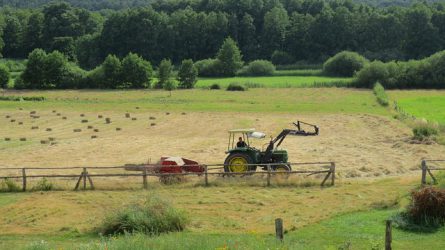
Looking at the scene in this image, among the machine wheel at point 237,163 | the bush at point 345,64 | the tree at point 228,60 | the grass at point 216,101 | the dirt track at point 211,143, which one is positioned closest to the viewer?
the machine wheel at point 237,163

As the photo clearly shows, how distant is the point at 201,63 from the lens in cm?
12094

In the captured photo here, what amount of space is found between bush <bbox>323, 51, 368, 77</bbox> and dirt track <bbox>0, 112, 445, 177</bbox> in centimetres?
5335

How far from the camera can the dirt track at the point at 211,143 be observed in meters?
35.9

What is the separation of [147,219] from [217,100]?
185 ft

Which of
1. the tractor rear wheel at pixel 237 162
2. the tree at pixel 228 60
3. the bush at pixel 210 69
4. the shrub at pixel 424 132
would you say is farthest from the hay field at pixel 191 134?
the bush at pixel 210 69

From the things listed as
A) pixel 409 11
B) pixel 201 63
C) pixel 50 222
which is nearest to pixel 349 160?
pixel 50 222

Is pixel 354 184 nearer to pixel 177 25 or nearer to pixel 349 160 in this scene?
pixel 349 160

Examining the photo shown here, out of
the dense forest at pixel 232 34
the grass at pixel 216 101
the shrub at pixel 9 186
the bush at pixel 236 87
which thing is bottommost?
the shrub at pixel 9 186

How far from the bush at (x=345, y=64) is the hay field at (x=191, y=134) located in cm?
3264

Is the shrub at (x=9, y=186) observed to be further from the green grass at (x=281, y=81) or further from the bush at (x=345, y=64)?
the bush at (x=345, y=64)

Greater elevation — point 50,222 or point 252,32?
point 252,32

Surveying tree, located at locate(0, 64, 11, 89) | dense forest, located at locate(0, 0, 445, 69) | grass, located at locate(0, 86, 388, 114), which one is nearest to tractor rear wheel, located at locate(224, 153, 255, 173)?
grass, located at locate(0, 86, 388, 114)

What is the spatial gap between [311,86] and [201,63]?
30995 millimetres

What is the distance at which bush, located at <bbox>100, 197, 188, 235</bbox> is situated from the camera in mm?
20484
